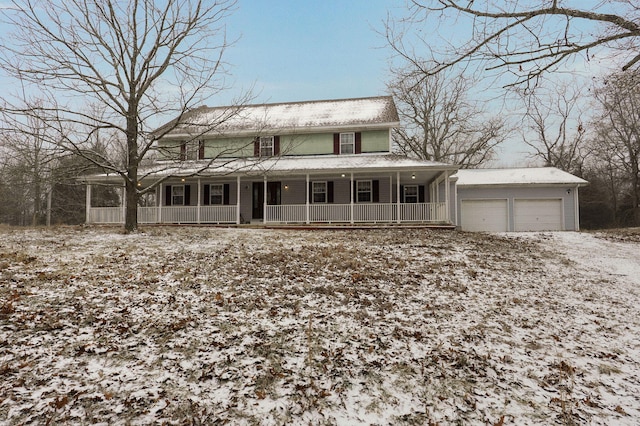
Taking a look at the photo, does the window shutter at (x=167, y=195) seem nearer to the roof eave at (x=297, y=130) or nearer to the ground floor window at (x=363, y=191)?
the roof eave at (x=297, y=130)

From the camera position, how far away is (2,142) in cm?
920

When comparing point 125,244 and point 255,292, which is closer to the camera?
point 255,292

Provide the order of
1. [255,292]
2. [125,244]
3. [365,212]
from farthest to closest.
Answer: [365,212], [125,244], [255,292]

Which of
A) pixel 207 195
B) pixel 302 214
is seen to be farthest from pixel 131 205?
pixel 302 214

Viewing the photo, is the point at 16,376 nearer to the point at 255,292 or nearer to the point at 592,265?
the point at 255,292

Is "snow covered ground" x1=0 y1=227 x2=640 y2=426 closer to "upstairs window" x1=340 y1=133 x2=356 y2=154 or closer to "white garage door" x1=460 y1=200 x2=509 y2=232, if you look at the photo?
"upstairs window" x1=340 y1=133 x2=356 y2=154

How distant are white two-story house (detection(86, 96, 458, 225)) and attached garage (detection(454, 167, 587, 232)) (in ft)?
5.98

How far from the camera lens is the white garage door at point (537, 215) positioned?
18.0m

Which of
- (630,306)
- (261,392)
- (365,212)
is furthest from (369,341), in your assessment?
(365,212)

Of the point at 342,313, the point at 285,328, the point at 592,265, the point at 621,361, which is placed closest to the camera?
the point at 621,361

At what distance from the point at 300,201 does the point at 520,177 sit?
12227 millimetres

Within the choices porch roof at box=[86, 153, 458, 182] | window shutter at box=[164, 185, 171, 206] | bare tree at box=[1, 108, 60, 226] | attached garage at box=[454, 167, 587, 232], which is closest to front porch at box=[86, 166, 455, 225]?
window shutter at box=[164, 185, 171, 206]

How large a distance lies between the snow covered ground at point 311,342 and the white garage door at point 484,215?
11.5 metres

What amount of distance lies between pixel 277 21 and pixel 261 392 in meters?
11.2
